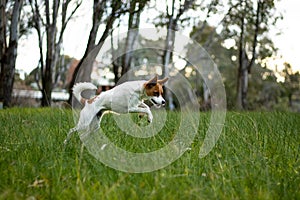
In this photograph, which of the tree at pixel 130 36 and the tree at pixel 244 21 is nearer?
the tree at pixel 130 36

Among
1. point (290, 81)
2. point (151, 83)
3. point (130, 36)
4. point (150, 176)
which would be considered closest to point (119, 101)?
point (151, 83)

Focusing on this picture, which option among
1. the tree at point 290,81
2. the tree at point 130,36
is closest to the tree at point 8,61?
the tree at point 130,36

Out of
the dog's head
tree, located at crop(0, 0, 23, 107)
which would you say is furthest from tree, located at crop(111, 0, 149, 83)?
the dog's head

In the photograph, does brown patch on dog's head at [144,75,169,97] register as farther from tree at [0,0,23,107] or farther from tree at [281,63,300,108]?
tree at [281,63,300,108]

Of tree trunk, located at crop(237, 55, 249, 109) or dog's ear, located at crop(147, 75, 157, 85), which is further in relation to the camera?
tree trunk, located at crop(237, 55, 249, 109)

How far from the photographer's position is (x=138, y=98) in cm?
411

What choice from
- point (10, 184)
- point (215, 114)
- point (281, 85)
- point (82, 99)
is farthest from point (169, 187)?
point (281, 85)

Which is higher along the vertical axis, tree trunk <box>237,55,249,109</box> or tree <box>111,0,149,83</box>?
tree <box>111,0,149,83</box>

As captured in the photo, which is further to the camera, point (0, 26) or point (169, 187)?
point (0, 26)

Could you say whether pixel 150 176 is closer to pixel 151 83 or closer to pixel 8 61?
pixel 151 83

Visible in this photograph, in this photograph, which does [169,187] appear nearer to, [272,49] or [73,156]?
[73,156]

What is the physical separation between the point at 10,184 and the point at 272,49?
28438 mm

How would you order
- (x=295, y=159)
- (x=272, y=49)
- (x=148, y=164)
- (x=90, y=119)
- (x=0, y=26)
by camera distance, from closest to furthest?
(x=148, y=164)
(x=295, y=159)
(x=90, y=119)
(x=0, y=26)
(x=272, y=49)

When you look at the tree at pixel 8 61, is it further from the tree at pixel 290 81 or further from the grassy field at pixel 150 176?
the tree at pixel 290 81
